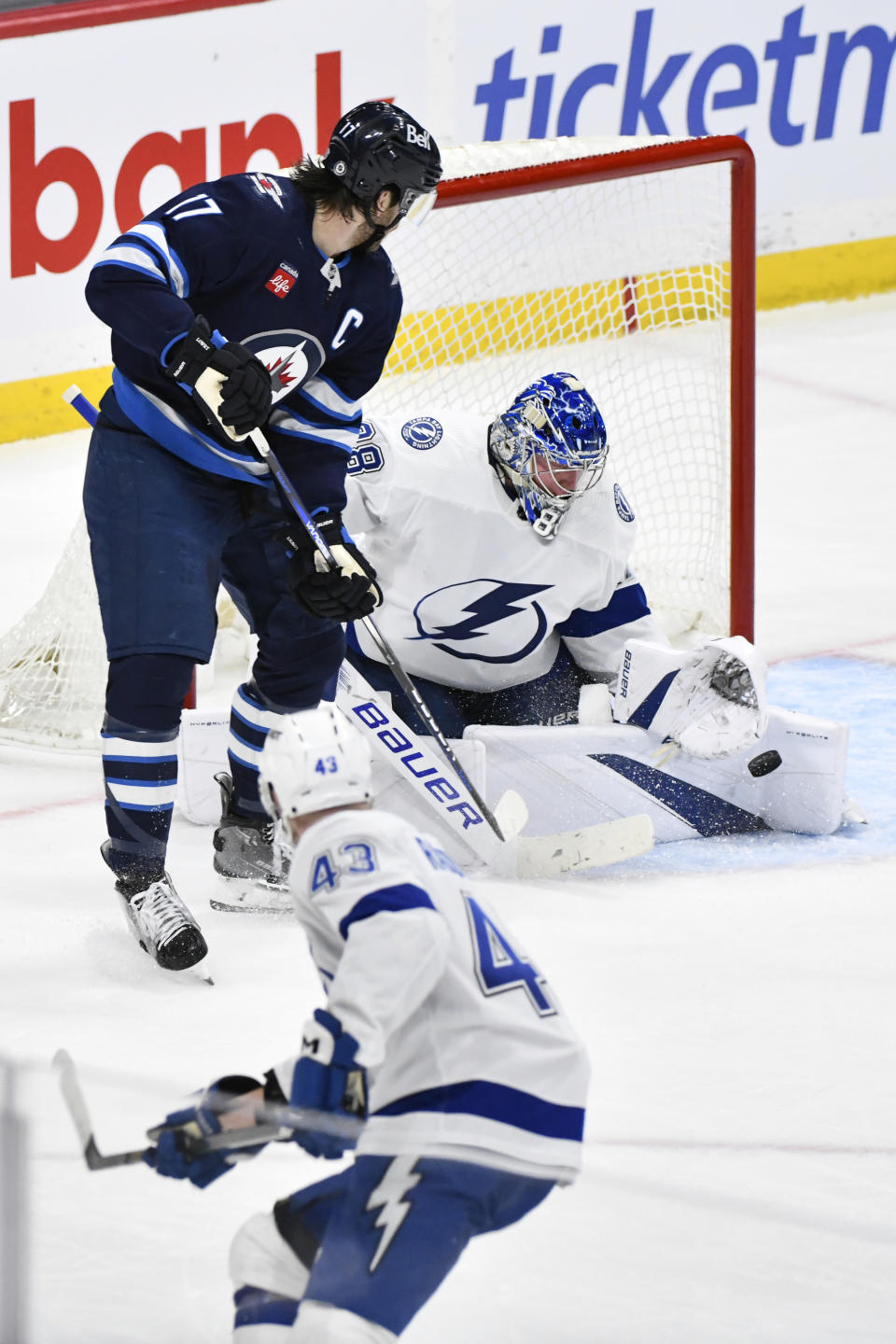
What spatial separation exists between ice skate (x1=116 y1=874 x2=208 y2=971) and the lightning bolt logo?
128cm

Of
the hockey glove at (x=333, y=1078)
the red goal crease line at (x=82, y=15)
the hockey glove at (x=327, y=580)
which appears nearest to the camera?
the hockey glove at (x=333, y=1078)

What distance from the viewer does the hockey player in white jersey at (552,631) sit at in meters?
3.45

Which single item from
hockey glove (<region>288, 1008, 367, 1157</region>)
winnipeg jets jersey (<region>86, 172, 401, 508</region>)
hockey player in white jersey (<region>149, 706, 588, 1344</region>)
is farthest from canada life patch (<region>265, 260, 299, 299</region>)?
hockey glove (<region>288, 1008, 367, 1157</region>)

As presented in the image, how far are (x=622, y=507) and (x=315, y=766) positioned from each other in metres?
1.86

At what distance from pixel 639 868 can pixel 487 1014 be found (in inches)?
65.1

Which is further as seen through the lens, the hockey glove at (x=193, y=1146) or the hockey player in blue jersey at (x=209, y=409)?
the hockey player in blue jersey at (x=209, y=409)

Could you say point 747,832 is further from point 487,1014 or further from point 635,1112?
point 487,1014

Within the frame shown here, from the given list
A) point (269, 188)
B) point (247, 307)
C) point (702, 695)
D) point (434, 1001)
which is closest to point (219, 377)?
point (247, 307)

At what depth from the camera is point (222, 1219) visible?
1.69 metres

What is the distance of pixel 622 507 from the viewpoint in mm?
3639

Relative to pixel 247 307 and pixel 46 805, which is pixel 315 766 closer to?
pixel 247 307

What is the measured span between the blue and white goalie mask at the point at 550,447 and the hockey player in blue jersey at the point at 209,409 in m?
0.36

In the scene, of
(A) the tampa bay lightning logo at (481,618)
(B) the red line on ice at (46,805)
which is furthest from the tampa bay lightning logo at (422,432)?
(B) the red line on ice at (46,805)

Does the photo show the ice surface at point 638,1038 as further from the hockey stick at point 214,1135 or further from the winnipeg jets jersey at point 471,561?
the winnipeg jets jersey at point 471,561
